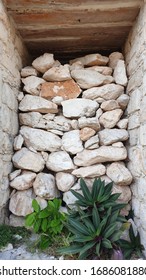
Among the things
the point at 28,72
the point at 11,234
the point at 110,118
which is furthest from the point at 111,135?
the point at 11,234

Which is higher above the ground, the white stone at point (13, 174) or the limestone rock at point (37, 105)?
the limestone rock at point (37, 105)

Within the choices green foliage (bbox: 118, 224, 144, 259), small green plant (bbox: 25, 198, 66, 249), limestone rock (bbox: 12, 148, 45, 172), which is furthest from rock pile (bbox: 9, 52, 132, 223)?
green foliage (bbox: 118, 224, 144, 259)

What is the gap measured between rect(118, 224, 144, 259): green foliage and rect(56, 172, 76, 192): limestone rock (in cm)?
63

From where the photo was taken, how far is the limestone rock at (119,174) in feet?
6.58

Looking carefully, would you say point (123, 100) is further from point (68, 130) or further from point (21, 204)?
point (21, 204)

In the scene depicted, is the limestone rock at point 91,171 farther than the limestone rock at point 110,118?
No

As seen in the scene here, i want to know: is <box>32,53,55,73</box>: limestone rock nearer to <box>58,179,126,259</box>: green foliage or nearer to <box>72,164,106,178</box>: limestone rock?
<box>72,164,106,178</box>: limestone rock

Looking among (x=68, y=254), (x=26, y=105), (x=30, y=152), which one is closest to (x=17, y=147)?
(x=30, y=152)

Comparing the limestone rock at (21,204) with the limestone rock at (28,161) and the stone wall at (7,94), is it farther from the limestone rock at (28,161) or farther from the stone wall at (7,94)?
the limestone rock at (28,161)

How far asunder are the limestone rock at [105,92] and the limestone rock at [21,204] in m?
1.13

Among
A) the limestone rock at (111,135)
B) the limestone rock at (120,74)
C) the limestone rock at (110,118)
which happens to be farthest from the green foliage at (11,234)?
the limestone rock at (120,74)

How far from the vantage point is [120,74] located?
230 cm

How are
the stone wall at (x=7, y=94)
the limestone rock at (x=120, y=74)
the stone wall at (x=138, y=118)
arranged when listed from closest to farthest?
the stone wall at (x=138, y=118) < the stone wall at (x=7, y=94) < the limestone rock at (x=120, y=74)

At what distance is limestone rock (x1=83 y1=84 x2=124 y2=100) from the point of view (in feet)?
7.38
